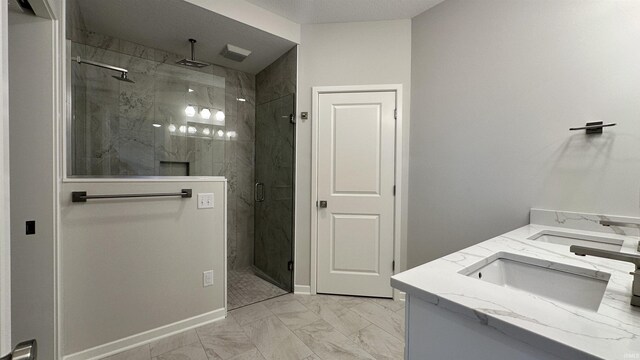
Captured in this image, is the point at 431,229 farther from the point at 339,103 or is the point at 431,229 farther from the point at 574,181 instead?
the point at 339,103

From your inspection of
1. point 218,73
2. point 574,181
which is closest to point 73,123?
point 218,73

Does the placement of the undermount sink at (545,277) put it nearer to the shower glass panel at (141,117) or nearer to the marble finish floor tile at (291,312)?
the marble finish floor tile at (291,312)

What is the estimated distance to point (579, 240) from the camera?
4.52 ft

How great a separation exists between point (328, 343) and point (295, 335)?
0.25 metres

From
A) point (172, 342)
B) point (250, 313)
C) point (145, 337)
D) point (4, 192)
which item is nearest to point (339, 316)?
point (250, 313)

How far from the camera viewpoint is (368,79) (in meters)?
2.52

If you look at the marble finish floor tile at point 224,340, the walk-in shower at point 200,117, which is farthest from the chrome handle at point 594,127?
the marble finish floor tile at point 224,340

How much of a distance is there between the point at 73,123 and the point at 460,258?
234 cm

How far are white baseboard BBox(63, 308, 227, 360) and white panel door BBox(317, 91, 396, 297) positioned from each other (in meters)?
1.01

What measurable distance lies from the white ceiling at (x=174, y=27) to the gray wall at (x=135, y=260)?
1399 mm

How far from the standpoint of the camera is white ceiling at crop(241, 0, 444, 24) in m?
2.26

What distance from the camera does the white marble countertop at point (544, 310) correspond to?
0.48 m

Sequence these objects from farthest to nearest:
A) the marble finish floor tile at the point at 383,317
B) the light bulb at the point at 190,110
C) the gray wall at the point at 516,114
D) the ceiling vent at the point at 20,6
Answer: the light bulb at the point at 190,110
the marble finish floor tile at the point at 383,317
the gray wall at the point at 516,114
the ceiling vent at the point at 20,6

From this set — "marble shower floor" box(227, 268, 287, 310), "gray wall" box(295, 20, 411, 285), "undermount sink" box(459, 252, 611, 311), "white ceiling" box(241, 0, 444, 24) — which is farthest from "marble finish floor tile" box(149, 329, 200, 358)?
"white ceiling" box(241, 0, 444, 24)
